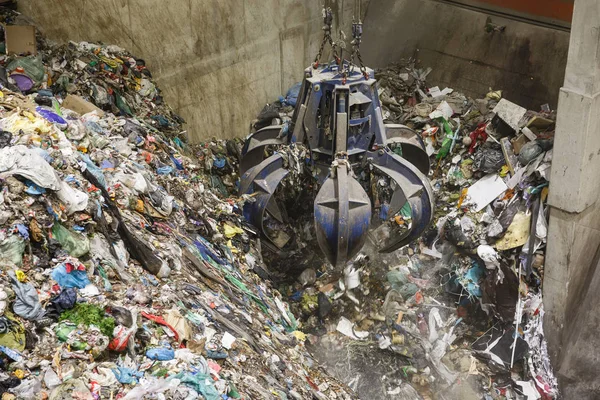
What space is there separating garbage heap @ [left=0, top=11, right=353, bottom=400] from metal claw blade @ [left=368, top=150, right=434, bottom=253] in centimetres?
167

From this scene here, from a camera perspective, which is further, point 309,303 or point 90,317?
point 309,303

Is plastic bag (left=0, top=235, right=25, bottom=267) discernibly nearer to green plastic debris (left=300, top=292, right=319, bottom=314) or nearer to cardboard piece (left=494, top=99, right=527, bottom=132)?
green plastic debris (left=300, top=292, right=319, bottom=314)

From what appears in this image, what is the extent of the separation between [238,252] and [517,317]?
3379 mm

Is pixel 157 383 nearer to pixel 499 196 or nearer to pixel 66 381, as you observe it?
pixel 66 381

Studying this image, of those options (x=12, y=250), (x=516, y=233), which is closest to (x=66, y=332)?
(x=12, y=250)

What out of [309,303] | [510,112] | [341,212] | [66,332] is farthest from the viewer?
[510,112]

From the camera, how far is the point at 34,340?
519 centimetres

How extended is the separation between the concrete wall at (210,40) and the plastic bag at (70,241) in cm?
387

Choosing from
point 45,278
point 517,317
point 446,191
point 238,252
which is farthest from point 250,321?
point 446,191

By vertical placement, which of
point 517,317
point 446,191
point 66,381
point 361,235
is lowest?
point 517,317

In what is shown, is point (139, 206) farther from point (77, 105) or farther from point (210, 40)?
point (210, 40)

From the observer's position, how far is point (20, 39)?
8.57 meters

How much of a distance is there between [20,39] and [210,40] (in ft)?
8.92

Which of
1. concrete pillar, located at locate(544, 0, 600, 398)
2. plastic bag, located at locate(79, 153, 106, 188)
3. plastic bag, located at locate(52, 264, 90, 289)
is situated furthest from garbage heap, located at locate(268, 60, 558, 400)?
plastic bag, located at locate(52, 264, 90, 289)
